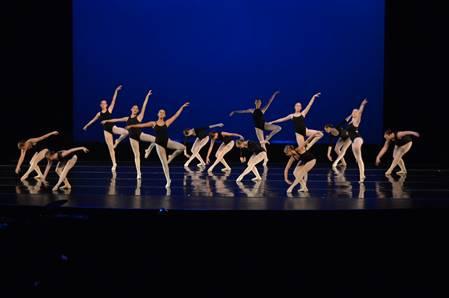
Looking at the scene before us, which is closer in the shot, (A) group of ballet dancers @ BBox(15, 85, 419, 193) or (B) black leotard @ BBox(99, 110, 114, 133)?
(A) group of ballet dancers @ BBox(15, 85, 419, 193)

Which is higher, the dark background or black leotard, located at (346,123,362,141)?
the dark background

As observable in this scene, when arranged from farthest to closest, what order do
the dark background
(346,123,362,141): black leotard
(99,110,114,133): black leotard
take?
the dark background, (99,110,114,133): black leotard, (346,123,362,141): black leotard

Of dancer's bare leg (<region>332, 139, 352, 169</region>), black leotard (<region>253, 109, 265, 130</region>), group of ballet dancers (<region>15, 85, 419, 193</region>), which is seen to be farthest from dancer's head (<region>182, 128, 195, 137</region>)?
dancer's bare leg (<region>332, 139, 352, 169</region>)

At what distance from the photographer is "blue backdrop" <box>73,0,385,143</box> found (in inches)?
695

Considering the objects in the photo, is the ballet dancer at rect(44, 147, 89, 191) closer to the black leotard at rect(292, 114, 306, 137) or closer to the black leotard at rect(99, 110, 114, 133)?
the black leotard at rect(99, 110, 114, 133)

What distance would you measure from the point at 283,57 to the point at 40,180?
8.34 m

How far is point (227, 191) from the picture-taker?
10.2m

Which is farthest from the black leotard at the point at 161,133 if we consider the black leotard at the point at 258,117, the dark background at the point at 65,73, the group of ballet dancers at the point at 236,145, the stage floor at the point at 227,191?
the dark background at the point at 65,73

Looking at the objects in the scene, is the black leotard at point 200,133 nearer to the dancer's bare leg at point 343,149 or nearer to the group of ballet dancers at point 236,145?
the group of ballet dancers at point 236,145

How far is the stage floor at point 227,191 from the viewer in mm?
8164

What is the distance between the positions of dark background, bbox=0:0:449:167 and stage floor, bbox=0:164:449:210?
2.67 m

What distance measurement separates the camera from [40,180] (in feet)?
40.1

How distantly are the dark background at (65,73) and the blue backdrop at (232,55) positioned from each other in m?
0.56

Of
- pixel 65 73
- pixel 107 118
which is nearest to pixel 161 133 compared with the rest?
pixel 107 118
